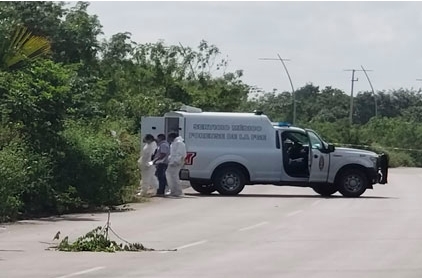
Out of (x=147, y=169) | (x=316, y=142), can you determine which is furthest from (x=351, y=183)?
(x=147, y=169)

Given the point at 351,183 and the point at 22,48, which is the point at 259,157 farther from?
the point at 22,48

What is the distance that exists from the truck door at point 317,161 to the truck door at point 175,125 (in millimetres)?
3608

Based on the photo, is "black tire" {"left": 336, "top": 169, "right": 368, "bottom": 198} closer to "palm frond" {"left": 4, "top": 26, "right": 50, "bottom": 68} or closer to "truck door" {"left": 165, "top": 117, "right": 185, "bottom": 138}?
"truck door" {"left": 165, "top": 117, "right": 185, "bottom": 138}

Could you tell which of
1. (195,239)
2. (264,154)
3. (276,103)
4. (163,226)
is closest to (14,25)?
(163,226)

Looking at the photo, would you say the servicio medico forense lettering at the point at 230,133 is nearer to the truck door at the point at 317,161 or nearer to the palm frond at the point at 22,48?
the truck door at the point at 317,161

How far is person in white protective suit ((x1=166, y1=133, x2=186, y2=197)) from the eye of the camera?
28.3 metres

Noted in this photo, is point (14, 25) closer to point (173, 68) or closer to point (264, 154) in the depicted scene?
point (264, 154)

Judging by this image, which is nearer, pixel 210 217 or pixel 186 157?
pixel 210 217

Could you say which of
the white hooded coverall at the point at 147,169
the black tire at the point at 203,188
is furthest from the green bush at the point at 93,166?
the black tire at the point at 203,188

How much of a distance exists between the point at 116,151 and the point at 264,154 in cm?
582

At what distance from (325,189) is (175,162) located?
5.16m

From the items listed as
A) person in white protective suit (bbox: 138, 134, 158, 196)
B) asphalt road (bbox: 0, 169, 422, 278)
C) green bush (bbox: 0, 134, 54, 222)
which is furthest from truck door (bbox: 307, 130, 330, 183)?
green bush (bbox: 0, 134, 54, 222)

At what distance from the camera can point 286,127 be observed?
2991 centimetres

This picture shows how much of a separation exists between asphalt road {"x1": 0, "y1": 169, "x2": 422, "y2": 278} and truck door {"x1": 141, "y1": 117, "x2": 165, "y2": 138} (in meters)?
3.42
